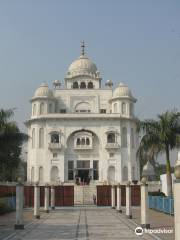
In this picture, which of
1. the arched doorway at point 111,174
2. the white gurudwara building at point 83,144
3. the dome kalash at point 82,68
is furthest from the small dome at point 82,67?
the arched doorway at point 111,174

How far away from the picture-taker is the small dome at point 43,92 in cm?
6140

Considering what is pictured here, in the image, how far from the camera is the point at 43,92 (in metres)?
61.5


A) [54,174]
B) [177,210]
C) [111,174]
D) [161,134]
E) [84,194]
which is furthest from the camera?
[111,174]

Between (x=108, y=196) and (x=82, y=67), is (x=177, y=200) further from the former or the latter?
(x=82, y=67)

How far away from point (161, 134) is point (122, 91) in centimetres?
3171

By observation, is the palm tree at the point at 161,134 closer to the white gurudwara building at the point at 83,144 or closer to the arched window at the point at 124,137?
the white gurudwara building at the point at 83,144

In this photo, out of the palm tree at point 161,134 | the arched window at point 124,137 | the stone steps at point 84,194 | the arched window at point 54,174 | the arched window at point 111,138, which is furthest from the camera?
the arched window at point 111,138

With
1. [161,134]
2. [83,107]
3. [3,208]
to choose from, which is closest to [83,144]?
[83,107]

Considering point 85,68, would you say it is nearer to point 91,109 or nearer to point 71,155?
Answer: point 91,109

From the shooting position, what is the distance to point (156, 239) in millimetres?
13797

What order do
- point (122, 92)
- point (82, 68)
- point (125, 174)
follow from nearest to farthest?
point (125, 174) < point (122, 92) < point (82, 68)

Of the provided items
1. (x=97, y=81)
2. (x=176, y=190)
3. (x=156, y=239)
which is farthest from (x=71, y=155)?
(x=176, y=190)

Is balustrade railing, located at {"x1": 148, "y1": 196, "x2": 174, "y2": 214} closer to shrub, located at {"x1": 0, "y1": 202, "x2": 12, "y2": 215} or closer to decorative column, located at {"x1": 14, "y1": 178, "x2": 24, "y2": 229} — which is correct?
shrub, located at {"x1": 0, "y1": 202, "x2": 12, "y2": 215}

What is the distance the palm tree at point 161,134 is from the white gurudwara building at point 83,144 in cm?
2503
